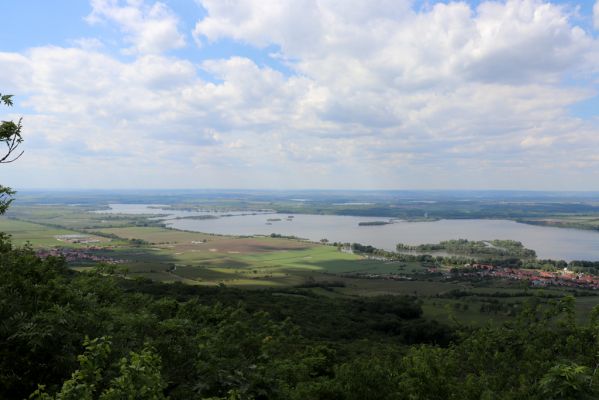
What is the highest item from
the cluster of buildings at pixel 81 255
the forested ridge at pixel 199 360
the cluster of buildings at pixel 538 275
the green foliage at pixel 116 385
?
the green foliage at pixel 116 385

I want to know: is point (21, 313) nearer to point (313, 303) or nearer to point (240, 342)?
point (240, 342)

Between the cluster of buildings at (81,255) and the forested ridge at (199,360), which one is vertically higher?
the forested ridge at (199,360)

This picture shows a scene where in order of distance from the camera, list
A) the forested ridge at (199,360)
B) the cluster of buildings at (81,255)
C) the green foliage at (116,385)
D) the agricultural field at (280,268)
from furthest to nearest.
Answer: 1. the cluster of buildings at (81,255)
2. the agricultural field at (280,268)
3. the forested ridge at (199,360)
4. the green foliage at (116,385)

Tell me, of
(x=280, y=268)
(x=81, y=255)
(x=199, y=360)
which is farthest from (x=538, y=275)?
(x=81, y=255)

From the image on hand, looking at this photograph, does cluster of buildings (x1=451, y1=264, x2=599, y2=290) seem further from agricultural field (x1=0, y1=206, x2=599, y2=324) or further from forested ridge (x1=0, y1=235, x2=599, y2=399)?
forested ridge (x1=0, y1=235, x2=599, y2=399)

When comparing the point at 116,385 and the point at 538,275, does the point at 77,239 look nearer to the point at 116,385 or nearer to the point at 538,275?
the point at 538,275

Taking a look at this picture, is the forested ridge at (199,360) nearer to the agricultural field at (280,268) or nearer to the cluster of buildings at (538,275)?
the agricultural field at (280,268)

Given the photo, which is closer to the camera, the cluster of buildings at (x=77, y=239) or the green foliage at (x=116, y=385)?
the green foliage at (x=116, y=385)

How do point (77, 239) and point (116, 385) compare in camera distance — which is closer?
point (116, 385)

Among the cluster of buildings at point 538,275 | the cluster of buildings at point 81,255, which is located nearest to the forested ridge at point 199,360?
the cluster of buildings at point 538,275
